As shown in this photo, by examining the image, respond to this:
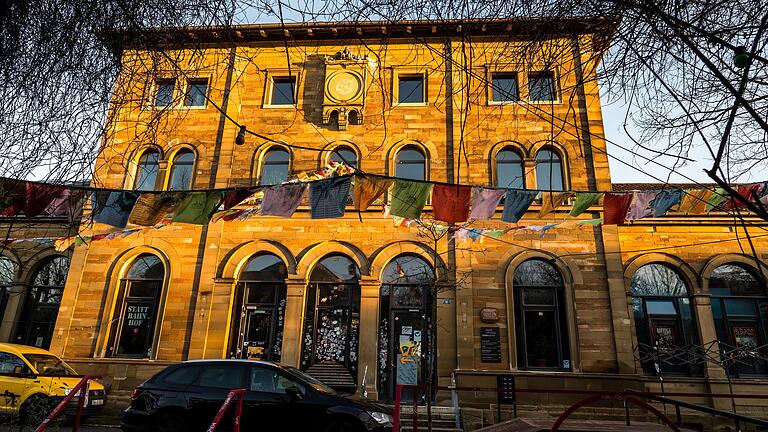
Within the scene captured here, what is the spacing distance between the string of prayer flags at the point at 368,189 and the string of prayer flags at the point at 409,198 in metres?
0.27

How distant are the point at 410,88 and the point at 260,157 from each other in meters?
5.50

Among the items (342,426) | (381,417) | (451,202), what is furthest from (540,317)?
(342,426)

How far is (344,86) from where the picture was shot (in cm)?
1513

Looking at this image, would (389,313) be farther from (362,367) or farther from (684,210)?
(684,210)

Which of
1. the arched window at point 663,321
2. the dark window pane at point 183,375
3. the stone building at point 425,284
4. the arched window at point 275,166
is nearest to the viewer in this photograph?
the dark window pane at point 183,375

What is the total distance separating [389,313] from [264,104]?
26.5ft

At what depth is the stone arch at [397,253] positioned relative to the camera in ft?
42.4

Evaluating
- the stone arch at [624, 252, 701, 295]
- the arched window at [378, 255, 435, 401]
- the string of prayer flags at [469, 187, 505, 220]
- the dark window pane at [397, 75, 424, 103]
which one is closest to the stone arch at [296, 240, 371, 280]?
the arched window at [378, 255, 435, 401]

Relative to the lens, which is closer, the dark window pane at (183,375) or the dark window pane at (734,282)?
the dark window pane at (183,375)

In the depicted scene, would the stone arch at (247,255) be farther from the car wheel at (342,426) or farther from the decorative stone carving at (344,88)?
the car wheel at (342,426)

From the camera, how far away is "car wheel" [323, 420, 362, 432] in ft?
23.7

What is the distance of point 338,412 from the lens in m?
7.27

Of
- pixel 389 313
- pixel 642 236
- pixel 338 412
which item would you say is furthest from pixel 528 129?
pixel 338 412

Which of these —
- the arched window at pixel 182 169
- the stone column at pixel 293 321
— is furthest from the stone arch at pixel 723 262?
the arched window at pixel 182 169
